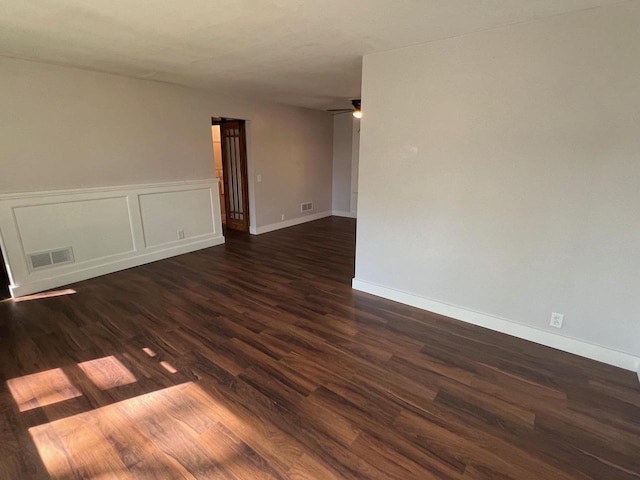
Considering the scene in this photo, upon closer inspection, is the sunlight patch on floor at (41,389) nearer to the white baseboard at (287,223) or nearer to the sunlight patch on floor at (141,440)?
the sunlight patch on floor at (141,440)

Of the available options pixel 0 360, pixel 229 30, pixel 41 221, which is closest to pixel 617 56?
pixel 229 30

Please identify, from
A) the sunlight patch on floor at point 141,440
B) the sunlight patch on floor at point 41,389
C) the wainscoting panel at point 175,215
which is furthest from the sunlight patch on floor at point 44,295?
the sunlight patch on floor at point 141,440

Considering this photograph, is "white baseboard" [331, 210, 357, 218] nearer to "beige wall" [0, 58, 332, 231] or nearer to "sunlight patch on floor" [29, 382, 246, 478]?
"beige wall" [0, 58, 332, 231]

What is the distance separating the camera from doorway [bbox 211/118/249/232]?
581 centimetres

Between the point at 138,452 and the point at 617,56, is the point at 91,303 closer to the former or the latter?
the point at 138,452

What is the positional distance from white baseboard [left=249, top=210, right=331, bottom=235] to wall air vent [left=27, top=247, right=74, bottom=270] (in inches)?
115

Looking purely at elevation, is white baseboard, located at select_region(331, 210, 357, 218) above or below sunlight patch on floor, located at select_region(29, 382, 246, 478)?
above

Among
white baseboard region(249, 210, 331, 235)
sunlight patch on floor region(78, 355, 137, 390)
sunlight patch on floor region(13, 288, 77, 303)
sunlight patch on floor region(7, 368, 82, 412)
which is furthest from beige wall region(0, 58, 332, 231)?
sunlight patch on floor region(78, 355, 137, 390)

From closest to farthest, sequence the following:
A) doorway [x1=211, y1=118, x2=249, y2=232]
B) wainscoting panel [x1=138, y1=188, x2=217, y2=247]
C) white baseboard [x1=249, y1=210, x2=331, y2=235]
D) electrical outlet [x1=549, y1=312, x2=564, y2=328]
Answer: electrical outlet [x1=549, y1=312, x2=564, y2=328] < wainscoting panel [x1=138, y1=188, x2=217, y2=247] < doorway [x1=211, y1=118, x2=249, y2=232] < white baseboard [x1=249, y1=210, x2=331, y2=235]

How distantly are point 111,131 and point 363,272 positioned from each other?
11.5ft

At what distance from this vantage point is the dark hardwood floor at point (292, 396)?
1.55m

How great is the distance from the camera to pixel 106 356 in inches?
93.1

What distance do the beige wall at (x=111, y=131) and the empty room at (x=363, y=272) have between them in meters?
0.02

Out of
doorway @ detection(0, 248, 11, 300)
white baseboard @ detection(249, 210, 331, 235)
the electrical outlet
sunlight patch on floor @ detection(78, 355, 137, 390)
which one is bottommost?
doorway @ detection(0, 248, 11, 300)
